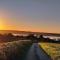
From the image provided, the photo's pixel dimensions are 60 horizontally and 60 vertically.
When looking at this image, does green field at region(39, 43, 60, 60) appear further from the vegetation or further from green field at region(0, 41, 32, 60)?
green field at region(0, 41, 32, 60)

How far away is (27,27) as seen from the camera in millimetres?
1688

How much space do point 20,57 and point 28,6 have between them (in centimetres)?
53

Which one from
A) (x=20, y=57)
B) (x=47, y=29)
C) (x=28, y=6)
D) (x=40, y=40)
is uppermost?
(x=28, y=6)

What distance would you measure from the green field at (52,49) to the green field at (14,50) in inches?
5.9

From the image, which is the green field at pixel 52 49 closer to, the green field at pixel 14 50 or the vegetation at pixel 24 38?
the vegetation at pixel 24 38

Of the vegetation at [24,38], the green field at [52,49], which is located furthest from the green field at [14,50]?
the green field at [52,49]

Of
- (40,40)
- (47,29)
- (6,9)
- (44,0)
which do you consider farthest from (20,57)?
(44,0)

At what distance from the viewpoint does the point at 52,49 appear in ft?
5.18

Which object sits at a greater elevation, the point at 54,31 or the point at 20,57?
the point at 54,31

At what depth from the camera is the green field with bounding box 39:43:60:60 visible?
4.99 ft

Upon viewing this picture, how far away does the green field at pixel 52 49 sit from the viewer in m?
1.52

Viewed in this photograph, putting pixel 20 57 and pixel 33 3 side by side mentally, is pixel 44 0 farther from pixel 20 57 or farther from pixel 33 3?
pixel 20 57

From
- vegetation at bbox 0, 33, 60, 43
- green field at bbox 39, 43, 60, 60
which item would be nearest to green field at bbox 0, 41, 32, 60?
vegetation at bbox 0, 33, 60, 43

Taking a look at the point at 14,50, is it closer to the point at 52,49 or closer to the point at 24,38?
the point at 24,38
